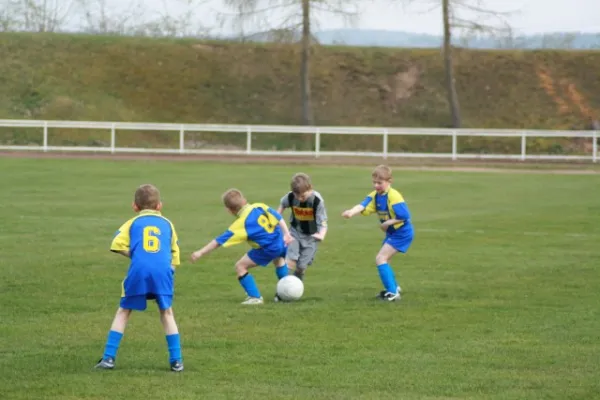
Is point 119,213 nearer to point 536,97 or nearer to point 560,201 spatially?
point 560,201

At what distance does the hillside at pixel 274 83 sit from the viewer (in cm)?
5459

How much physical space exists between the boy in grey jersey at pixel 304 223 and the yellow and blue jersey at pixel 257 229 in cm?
79

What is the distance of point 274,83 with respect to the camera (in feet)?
193

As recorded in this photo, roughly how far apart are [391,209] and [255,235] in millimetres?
1655

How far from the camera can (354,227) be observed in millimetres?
21562

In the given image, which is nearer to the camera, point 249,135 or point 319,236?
point 319,236

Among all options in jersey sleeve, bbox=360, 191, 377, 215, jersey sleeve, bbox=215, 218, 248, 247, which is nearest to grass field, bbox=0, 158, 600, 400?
jersey sleeve, bbox=215, 218, 248, 247

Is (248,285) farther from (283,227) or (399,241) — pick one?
(399,241)

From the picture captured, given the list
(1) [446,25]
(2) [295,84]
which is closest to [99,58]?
(2) [295,84]

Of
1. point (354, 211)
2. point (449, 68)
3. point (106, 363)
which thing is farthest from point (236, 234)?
point (449, 68)

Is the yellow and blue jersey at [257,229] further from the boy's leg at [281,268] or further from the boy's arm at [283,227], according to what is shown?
the boy's leg at [281,268]

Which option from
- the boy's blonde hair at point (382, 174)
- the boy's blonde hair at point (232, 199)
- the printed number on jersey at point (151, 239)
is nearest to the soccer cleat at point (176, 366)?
the printed number on jersey at point (151, 239)

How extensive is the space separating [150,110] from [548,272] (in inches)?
1600

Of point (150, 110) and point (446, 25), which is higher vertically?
point (446, 25)
